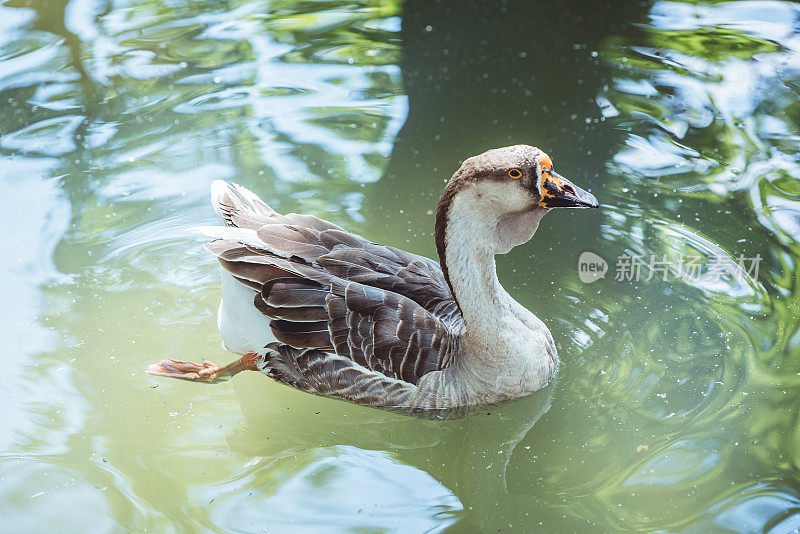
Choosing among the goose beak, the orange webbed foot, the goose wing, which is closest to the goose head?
the goose beak

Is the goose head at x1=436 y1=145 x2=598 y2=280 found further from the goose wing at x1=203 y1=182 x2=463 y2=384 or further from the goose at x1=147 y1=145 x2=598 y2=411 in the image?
the goose wing at x1=203 y1=182 x2=463 y2=384

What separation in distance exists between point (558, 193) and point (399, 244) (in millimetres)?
1835

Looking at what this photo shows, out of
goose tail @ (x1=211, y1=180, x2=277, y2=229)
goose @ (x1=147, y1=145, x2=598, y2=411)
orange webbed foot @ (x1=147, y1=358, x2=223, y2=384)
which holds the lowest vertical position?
orange webbed foot @ (x1=147, y1=358, x2=223, y2=384)

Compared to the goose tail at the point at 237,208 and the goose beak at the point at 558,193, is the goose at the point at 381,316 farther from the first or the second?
the goose beak at the point at 558,193

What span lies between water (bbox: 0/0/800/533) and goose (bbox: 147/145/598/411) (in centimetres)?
20

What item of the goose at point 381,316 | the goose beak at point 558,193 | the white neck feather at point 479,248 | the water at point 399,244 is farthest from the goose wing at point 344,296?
the goose beak at point 558,193

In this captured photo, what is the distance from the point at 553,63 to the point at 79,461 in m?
5.26

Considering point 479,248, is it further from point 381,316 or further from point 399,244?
point 399,244

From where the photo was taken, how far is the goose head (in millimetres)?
3834

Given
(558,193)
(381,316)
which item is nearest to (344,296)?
(381,316)

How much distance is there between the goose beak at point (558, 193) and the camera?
3.86 m

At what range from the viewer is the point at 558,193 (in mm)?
3875

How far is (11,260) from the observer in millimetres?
5543

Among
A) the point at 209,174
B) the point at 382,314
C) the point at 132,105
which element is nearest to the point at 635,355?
the point at 382,314
